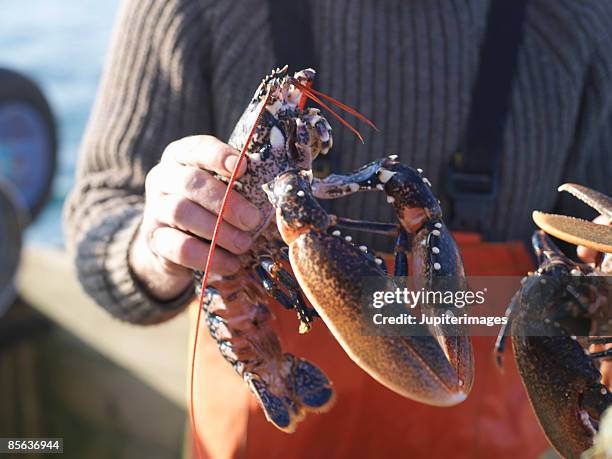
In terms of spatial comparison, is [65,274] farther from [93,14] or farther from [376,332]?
[93,14]

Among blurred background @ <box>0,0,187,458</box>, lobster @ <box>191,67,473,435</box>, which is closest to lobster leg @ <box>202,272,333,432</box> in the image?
lobster @ <box>191,67,473,435</box>

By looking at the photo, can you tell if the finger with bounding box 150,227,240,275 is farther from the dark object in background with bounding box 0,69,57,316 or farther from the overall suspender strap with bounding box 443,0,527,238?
the dark object in background with bounding box 0,69,57,316

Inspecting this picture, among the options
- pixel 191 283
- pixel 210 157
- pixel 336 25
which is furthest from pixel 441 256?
pixel 336 25

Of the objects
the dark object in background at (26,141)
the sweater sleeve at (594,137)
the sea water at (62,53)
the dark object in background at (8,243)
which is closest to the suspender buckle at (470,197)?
the sweater sleeve at (594,137)

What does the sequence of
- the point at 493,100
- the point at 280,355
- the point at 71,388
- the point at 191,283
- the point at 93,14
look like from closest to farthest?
the point at 280,355, the point at 191,283, the point at 493,100, the point at 71,388, the point at 93,14

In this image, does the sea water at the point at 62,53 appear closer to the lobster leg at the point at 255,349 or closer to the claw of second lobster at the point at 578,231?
the lobster leg at the point at 255,349

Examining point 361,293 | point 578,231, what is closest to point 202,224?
point 361,293
